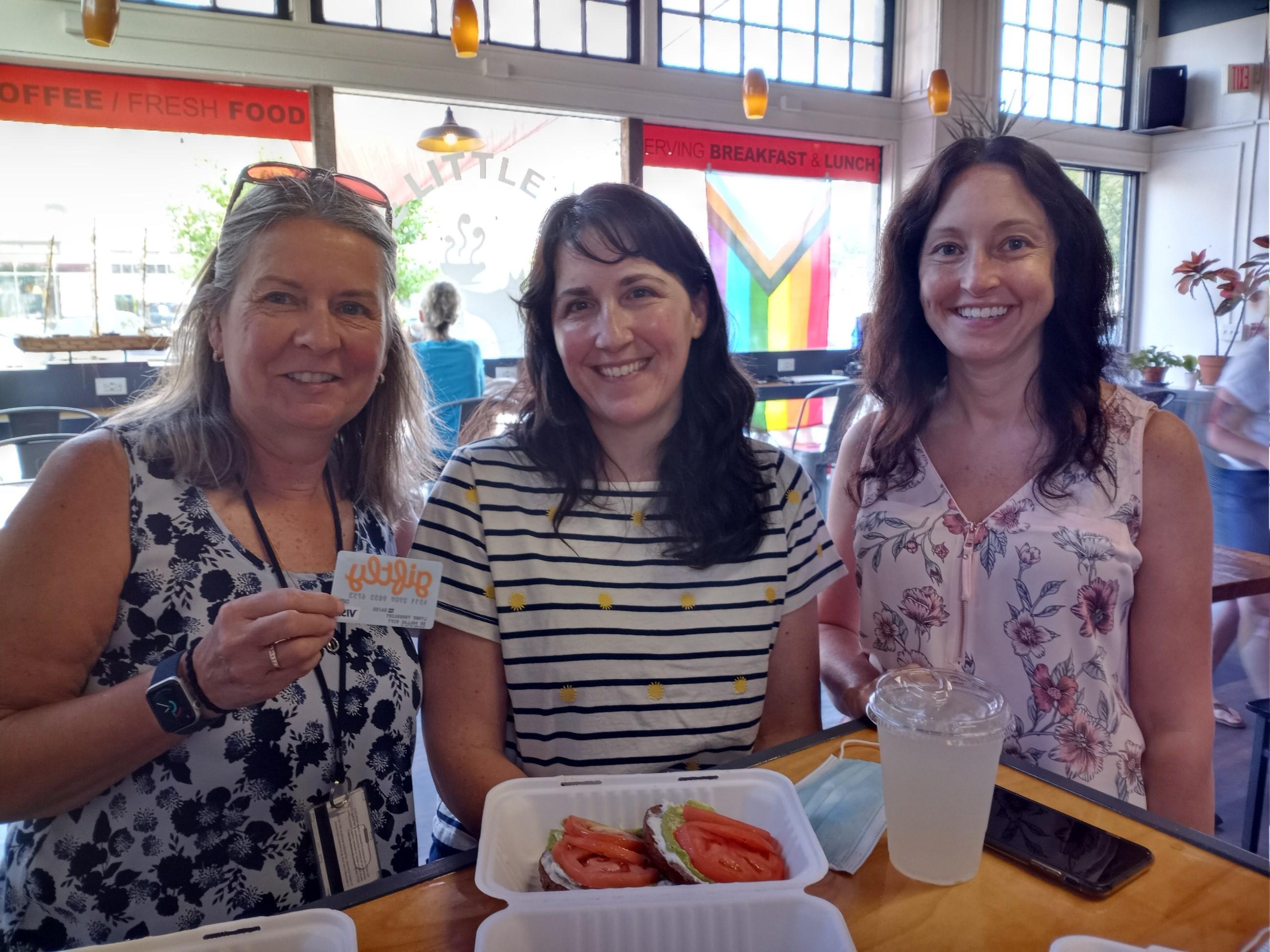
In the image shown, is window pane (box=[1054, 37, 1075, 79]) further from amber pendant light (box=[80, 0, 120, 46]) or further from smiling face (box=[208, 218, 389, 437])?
smiling face (box=[208, 218, 389, 437])

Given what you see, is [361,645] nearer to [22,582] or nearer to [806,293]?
[22,582]

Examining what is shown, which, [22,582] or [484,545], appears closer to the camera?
[22,582]

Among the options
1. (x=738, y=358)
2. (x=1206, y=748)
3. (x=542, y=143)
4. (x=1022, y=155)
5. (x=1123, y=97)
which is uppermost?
(x=1123, y=97)

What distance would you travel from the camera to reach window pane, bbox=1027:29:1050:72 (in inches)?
314

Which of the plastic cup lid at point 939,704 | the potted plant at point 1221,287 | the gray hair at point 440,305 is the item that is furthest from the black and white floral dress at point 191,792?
the potted plant at point 1221,287

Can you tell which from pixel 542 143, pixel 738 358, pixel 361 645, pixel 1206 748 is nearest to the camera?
pixel 361 645

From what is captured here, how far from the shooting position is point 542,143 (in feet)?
23.1

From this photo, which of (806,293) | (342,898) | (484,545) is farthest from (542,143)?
(342,898)

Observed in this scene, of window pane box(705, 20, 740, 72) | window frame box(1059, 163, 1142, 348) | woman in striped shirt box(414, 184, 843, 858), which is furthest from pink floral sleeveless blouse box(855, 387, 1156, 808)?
window frame box(1059, 163, 1142, 348)

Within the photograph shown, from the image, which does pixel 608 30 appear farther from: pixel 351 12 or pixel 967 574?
pixel 967 574

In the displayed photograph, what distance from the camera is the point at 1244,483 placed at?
11.6ft

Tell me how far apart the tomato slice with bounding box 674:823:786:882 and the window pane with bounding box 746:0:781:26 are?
7.39m

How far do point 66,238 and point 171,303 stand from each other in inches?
26.8

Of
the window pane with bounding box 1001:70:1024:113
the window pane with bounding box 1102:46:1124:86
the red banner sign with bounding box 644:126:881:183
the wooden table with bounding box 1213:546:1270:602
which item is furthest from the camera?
the window pane with bounding box 1102:46:1124:86
